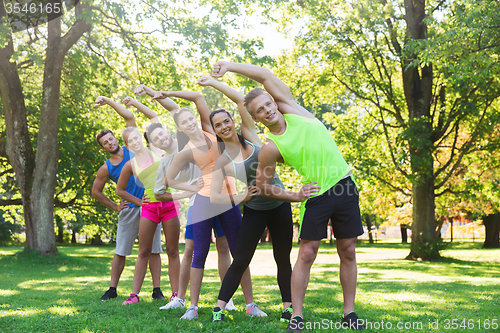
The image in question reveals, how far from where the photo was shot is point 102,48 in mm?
15156

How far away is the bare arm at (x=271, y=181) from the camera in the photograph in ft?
12.2

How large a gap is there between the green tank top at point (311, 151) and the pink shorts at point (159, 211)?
204 centimetres

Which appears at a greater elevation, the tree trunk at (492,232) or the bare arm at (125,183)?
the bare arm at (125,183)

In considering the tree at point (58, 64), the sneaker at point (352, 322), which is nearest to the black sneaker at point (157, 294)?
the sneaker at point (352, 322)

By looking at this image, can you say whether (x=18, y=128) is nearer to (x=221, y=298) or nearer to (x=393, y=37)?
(x=221, y=298)

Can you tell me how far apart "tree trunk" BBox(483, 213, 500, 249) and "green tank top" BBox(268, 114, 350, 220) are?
26.7 m

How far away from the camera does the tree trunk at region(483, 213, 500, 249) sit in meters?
26.1

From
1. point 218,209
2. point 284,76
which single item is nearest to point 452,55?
point 218,209

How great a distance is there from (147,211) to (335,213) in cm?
254

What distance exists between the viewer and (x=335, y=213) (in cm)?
376

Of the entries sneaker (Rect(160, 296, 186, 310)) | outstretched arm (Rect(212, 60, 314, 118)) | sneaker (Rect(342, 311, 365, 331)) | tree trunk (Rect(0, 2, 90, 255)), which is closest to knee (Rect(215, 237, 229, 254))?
sneaker (Rect(160, 296, 186, 310))

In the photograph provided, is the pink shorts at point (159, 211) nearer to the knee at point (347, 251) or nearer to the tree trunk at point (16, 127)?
the knee at point (347, 251)

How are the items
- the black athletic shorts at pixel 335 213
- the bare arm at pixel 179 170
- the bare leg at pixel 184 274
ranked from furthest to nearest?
the bare leg at pixel 184 274, the bare arm at pixel 179 170, the black athletic shorts at pixel 335 213

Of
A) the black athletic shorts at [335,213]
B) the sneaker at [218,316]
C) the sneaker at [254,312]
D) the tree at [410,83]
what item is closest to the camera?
the black athletic shorts at [335,213]
